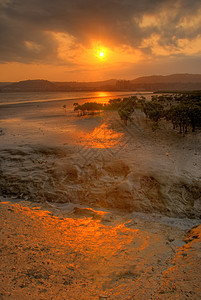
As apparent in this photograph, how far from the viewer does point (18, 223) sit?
6801mm

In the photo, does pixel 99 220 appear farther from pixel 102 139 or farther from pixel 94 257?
pixel 102 139

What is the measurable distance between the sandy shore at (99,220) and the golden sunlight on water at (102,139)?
1.84 ft

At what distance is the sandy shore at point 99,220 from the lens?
4426mm

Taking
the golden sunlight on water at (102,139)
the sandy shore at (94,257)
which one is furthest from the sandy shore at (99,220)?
the golden sunlight on water at (102,139)

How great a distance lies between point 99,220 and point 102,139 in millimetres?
10065

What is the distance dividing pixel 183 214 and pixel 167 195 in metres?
1.02

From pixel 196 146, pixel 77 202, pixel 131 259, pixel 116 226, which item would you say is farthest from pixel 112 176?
pixel 196 146

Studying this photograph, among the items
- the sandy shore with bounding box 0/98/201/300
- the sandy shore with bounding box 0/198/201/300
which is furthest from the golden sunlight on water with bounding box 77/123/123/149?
the sandy shore with bounding box 0/198/201/300

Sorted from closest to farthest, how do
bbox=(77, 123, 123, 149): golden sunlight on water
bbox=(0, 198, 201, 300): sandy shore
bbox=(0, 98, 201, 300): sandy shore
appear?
bbox=(0, 198, 201, 300): sandy shore, bbox=(0, 98, 201, 300): sandy shore, bbox=(77, 123, 123, 149): golden sunlight on water

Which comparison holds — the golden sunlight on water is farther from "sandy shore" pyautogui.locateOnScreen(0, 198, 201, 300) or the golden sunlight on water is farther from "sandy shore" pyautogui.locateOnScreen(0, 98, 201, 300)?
"sandy shore" pyautogui.locateOnScreen(0, 198, 201, 300)

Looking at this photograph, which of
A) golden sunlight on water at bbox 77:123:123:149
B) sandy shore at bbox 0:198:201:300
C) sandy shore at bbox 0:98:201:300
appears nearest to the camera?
sandy shore at bbox 0:198:201:300

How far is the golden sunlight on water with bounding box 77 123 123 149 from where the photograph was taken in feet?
48.1

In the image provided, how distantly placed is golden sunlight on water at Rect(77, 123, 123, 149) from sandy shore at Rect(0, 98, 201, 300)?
1.84ft

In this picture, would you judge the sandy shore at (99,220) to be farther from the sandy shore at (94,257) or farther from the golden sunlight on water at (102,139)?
the golden sunlight on water at (102,139)
